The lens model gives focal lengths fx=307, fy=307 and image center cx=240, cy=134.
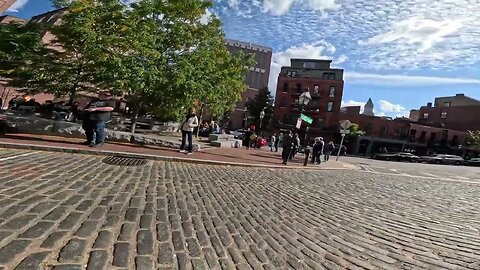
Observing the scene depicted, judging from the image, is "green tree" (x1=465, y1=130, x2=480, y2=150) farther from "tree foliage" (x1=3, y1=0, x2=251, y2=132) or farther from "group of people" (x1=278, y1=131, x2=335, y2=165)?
"tree foliage" (x1=3, y1=0, x2=251, y2=132)

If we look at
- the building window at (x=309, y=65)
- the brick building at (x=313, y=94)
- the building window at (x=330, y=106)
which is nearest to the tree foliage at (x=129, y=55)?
the brick building at (x=313, y=94)

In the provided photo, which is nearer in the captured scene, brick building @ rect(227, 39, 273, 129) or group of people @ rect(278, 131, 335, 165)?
group of people @ rect(278, 131, 335, 165)

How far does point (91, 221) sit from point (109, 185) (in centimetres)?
200

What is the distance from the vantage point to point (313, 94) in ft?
193

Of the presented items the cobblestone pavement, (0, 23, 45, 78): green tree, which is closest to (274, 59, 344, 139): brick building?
(0, 23, 45, 78): green tree

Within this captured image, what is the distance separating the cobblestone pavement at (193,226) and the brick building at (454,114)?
2563 inches

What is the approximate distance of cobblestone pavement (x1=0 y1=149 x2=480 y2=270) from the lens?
284cm

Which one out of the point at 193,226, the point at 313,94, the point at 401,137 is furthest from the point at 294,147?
the point at 401,137

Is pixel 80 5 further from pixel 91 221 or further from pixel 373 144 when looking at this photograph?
pixel 373 144

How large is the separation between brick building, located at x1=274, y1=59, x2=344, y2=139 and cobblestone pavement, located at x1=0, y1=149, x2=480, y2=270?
51.0 meters

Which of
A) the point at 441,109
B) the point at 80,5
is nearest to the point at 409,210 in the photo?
the point at 80,5

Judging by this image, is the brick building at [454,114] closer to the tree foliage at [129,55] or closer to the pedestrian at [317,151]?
the pedestrian at [317,151]

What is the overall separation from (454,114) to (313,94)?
99.3ft

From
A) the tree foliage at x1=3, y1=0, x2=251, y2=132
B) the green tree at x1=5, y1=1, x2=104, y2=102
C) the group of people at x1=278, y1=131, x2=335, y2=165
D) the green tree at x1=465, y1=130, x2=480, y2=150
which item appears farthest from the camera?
the green tree at x1=465, y1=130, x2=480, y2=150
